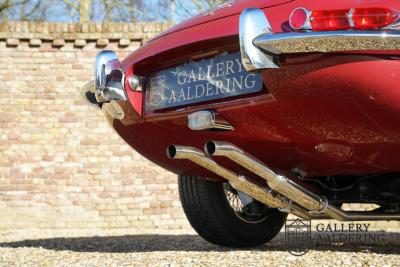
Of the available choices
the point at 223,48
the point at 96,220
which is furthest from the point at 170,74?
the point at 96,220

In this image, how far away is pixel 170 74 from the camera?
3.56 m

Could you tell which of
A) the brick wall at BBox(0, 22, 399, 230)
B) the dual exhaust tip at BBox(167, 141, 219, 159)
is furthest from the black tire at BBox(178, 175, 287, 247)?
the brick wall at BBox(0, 22, 399, 230)

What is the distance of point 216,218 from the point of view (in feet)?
13.5

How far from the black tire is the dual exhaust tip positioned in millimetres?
675

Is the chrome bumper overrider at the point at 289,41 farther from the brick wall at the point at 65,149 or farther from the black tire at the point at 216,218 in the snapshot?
the brick wall at the point at 65,149

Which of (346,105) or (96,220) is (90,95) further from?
(96,220)

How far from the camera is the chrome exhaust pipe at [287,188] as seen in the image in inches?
130

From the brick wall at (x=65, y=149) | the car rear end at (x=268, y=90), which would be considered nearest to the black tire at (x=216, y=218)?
the car rear end at (x=268, y=90)

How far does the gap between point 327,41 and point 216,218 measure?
1.70m

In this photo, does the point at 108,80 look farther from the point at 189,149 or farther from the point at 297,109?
the point at 297,109

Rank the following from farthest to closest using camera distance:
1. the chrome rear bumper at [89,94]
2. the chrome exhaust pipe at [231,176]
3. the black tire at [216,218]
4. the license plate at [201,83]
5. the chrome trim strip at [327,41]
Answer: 1. the black tire at [216,218]
2. the chrome rear bumper at [89,94]
3. the chrome exhaust pipe at [231,176]
4. the license plate at [201,83]
5. the chrome trim strip at [327,41]

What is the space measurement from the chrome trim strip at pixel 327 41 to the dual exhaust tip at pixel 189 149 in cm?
63

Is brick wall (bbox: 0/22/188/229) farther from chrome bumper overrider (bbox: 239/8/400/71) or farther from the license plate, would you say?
chrome bumper overrider (bbox: 239/8/400/71)

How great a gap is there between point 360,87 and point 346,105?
0.14m
